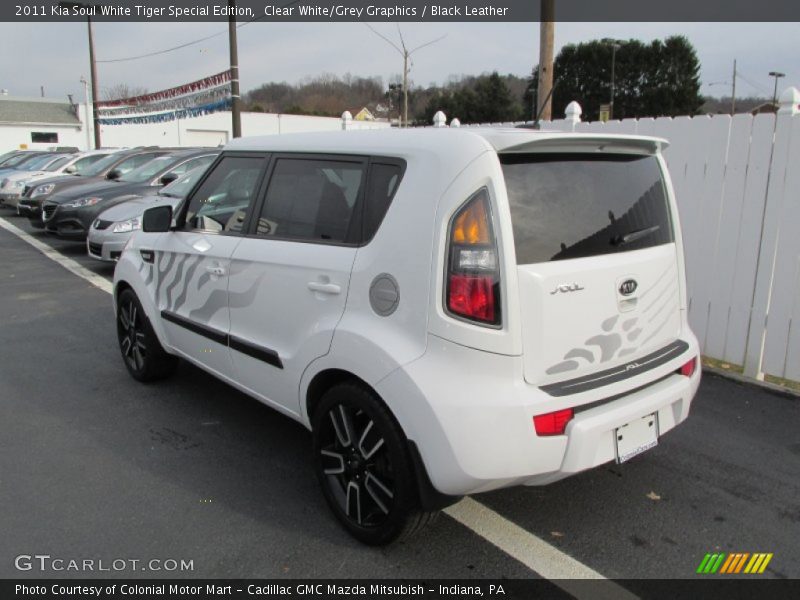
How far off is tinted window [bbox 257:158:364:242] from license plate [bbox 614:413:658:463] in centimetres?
143

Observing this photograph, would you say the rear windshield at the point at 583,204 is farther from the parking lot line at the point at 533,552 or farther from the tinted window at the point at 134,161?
the tinted window at the point at 134,161

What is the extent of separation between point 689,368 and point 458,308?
53.8 inches

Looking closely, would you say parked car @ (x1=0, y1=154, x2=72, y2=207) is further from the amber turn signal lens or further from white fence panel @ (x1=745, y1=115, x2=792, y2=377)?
the amber turn signal lens

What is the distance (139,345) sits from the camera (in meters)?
4.72

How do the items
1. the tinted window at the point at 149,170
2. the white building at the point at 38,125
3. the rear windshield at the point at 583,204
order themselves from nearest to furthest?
1. the rear windshield at the point at 583,204
2. the tinted window at the point at 149,170
3. the white building at the point at 38,125

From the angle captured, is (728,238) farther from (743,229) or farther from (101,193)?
(101,193)

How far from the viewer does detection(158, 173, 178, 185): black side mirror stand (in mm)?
9859

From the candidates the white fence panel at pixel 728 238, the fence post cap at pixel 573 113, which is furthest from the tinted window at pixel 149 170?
the white fence panel at pixel 728 238

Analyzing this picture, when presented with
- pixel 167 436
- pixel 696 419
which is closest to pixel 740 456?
pixel 696 419

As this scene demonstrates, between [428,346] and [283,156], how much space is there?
152 centimetres

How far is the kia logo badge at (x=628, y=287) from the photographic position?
2603 mm

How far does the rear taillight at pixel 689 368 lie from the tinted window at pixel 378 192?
1.59 meters

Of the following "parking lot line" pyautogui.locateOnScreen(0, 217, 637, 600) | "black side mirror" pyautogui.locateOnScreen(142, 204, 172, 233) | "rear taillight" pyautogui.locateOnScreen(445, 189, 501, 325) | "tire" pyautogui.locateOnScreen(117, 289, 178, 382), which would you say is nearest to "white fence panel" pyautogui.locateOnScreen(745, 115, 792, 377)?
"parking lot line" pyautogui.locateOnScreen(0, 217, 637, 600)

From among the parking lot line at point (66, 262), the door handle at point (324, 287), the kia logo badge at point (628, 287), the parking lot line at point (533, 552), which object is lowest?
the parking lot line at point (66, 262)
